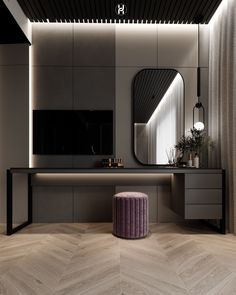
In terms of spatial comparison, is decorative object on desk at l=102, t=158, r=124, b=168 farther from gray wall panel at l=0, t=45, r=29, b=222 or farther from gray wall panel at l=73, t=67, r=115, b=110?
gray wall panel at l=0, t=45, r=29, b=222

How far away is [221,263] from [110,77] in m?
2.76

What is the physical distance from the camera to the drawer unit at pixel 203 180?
3.05 metres

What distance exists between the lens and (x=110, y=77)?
3.78 m

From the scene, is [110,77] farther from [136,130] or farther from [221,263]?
[221,263]

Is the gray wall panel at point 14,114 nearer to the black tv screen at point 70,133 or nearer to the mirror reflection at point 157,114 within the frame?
the black tv screen at point 70,133

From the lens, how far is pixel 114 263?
2230mm

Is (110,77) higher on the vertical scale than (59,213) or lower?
higher

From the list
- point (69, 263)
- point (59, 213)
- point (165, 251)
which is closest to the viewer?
point (69, 263)

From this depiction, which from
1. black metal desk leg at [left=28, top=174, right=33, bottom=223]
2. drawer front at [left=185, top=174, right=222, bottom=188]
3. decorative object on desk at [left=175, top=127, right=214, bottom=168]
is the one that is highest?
decorative object on desk at [left=175, top=127, right=214, bottom=168]

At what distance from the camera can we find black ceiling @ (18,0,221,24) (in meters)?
3.23

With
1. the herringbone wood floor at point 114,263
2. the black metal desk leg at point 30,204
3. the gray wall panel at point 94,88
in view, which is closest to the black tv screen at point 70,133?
the gray wall panel at point 94,88

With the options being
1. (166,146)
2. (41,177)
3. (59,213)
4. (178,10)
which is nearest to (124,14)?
(178,10)

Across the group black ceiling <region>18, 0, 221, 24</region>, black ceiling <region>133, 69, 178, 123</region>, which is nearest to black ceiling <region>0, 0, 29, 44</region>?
black ceiling <region>18, 0, 221, 24</region>

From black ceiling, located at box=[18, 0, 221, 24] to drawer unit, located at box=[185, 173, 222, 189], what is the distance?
2173mm
